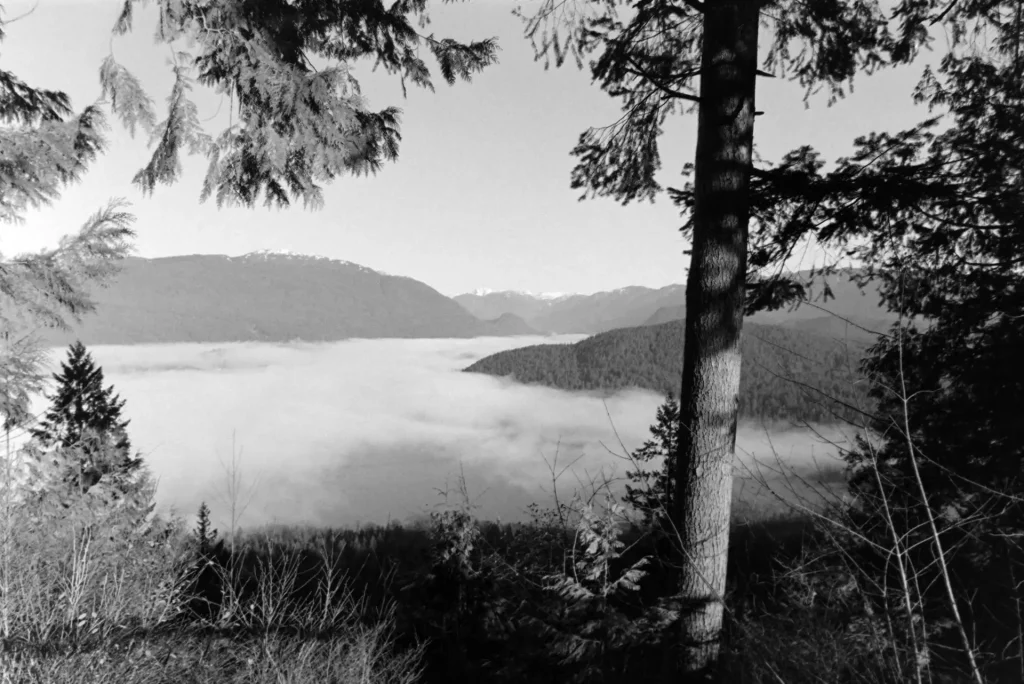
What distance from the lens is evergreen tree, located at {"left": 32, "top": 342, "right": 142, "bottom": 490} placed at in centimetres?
1836

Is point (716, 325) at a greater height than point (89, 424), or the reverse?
point (716, 325)

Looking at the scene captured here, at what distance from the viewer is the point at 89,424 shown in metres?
19.4

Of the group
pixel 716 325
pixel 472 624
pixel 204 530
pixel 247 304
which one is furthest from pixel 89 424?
pixel 247 304

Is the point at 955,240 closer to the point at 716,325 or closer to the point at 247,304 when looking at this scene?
the point at 716,325

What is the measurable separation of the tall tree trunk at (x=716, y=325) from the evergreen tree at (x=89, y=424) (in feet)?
67.4

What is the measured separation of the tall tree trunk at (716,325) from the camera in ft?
14.3

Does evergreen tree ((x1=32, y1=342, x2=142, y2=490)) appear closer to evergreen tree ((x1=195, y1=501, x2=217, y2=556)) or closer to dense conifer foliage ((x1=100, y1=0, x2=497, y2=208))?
evergreen tree ((x1=195, y1=501, x2=217, y2=556))

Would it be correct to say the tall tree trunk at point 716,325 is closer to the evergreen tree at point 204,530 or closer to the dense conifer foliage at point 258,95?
the dense conifer foliage at point 258,95

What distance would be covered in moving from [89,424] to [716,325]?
909 inches

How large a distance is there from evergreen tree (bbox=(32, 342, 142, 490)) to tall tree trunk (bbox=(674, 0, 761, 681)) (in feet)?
67.4

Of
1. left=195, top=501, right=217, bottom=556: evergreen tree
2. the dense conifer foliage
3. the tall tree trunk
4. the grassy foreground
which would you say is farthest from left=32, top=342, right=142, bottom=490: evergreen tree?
the tall tree trunk

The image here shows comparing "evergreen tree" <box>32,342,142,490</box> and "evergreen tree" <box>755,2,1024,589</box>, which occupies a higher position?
"evergreen tree" <box>755,2,1024,589</box>

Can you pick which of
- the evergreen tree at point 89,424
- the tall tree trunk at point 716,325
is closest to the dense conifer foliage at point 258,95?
the tall tree trunk at point 716,325

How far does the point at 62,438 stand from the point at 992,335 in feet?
81.8
